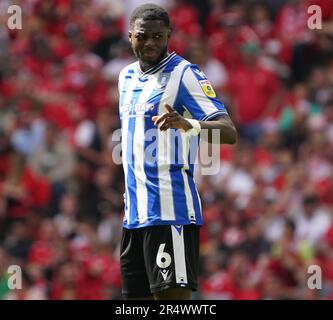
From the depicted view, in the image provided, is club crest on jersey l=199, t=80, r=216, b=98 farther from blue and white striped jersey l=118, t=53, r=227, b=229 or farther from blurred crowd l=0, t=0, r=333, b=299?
blurred crowd l=0, t=0, r=333, b=299

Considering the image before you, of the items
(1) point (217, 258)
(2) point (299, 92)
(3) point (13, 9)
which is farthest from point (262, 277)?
(3) point (13, 9)

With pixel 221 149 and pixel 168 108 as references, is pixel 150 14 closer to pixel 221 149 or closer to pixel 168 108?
pixel 168 108

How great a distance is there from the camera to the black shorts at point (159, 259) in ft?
18.8

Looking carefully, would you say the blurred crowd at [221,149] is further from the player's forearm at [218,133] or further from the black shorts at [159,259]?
the player's forearm at [218,133]

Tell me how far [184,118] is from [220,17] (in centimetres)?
867

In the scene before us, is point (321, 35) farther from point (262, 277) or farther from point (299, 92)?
point (262, 277)

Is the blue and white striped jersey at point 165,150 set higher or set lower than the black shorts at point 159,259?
higher

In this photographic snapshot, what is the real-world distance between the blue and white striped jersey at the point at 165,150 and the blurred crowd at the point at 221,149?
16.3 ft

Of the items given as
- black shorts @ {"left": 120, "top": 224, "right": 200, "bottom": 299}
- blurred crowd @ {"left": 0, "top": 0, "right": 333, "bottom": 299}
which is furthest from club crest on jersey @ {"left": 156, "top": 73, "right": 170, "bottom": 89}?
blurred crowd @ {"left": 0, "top": 0, "right": 333, "bottom": 299}

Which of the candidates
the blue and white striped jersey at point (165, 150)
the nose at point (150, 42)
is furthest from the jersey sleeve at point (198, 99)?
the nose at point (150, 42)

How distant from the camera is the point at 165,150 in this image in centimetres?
583

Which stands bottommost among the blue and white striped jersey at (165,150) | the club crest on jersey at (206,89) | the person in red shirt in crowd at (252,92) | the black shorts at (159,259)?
the black shorts at (159,259)

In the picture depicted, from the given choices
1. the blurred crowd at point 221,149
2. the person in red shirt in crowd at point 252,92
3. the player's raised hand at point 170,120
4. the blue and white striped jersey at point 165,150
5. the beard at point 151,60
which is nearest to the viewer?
the player's raised hand at point 170,120

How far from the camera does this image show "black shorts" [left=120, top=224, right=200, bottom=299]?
226 inches
